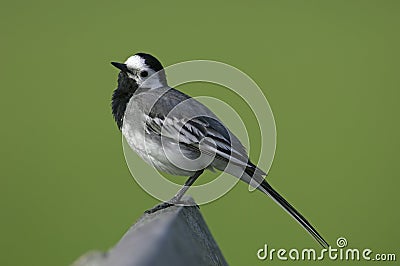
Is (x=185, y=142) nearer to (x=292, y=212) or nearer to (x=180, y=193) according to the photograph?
(x=180, y=193)

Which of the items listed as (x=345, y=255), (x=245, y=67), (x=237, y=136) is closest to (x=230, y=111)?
(x=237, y=136)

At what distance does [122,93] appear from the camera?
3.32 metres

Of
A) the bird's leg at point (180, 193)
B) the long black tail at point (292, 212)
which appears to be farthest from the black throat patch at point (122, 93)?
the long black tail at point (292, 212)

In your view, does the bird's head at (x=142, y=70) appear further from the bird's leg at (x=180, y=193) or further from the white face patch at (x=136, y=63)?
the bird's leg at (x=180, y=193)

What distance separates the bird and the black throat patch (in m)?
0.08

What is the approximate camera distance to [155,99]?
3131 millimetres

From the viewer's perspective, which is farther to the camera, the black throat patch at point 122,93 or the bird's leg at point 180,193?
the black throat patch at point 122,93

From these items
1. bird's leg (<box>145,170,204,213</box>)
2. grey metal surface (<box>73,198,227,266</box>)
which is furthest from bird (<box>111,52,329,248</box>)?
grey metal surface (<box>73,198,227,266</box>)

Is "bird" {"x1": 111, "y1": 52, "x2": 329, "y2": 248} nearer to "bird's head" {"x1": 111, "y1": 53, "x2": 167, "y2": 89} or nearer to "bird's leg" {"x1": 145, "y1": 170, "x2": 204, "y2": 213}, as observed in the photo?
"bird's leg" {"x1": 145, "y1": 170, "x2": 204, "y2": 213}

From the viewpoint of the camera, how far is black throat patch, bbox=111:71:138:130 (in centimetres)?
325

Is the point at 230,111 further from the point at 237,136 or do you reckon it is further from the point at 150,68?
the point at 150,68

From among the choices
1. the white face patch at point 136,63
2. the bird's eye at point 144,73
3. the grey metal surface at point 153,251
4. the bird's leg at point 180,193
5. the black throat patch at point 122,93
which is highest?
the white face patch at point 136,63

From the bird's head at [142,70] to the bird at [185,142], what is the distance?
0.53ft

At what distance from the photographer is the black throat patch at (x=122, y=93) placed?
10.7ft
